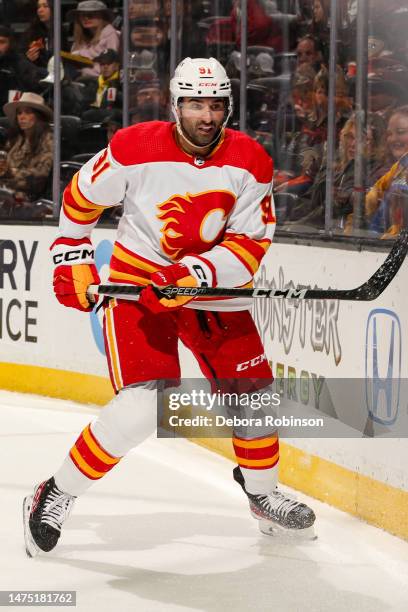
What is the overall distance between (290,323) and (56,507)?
1240 millimetres

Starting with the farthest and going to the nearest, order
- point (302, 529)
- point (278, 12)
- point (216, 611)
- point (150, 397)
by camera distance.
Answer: point (278, 12), point (302, 529), point (150, 397), point (216, 611)

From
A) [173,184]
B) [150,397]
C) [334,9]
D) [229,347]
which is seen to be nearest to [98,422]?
[150,397]

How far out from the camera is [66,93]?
6395 millimetres

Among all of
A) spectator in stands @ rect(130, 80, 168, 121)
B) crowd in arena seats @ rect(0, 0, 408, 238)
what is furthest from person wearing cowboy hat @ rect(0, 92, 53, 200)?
spectator in stands @ rect(130, 80, 168, 121)

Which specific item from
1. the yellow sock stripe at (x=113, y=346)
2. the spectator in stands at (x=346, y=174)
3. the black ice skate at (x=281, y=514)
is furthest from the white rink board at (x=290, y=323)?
the yellow sock stripe at (x=113, y=346)

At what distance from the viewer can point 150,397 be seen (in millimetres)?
3396

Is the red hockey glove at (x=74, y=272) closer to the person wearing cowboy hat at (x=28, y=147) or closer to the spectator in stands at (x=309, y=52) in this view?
the spectator in stands at (x=309, y=52)

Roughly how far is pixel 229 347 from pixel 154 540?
0.58m

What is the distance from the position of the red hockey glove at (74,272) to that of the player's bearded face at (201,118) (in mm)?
431

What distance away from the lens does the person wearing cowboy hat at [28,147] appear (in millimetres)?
6418

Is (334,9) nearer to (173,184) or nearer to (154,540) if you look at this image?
(173,184)

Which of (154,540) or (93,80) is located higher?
(93,80)

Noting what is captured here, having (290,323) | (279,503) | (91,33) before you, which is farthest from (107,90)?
(279,503)

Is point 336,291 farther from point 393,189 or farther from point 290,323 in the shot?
point 290,323
